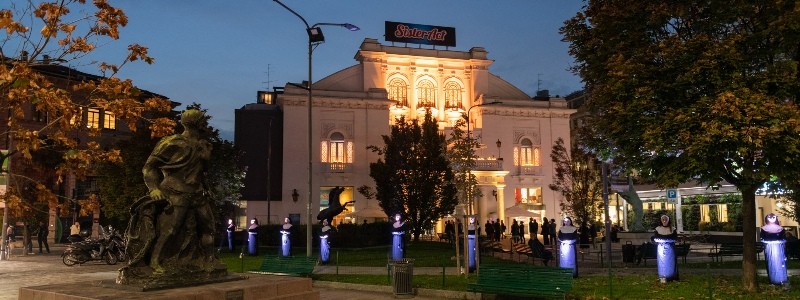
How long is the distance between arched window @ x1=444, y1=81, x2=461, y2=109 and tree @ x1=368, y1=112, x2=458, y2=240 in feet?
59.5

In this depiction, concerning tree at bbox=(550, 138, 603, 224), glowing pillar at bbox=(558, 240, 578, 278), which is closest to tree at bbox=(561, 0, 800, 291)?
glowing pillar at bbox=(558, 240, 578, 278)

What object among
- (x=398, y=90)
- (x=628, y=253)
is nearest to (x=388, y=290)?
(x=628, y=253)

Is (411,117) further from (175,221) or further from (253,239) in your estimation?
(175,221)

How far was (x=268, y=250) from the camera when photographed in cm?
3052

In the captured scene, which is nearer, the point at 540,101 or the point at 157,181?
the point at 157,181

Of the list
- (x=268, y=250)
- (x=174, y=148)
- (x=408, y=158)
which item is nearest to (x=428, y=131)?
(x=408, y=158)

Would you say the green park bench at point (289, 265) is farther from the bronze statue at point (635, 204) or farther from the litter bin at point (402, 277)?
the bronze statue at point (635, 204)

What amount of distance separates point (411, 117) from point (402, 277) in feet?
123

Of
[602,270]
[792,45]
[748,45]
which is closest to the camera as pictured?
[792,45]

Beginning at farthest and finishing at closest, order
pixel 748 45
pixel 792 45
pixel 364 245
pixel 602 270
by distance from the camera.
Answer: pixel 364 245, pixel 602 270, pixel 748 45, pixel 792 45

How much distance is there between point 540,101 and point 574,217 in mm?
14467

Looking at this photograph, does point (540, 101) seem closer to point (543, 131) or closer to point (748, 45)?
point (543, 131)

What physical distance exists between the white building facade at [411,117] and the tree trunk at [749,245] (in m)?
31.9

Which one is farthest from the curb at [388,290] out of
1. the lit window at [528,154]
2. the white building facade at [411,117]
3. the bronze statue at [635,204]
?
the lit window at [528,154]
